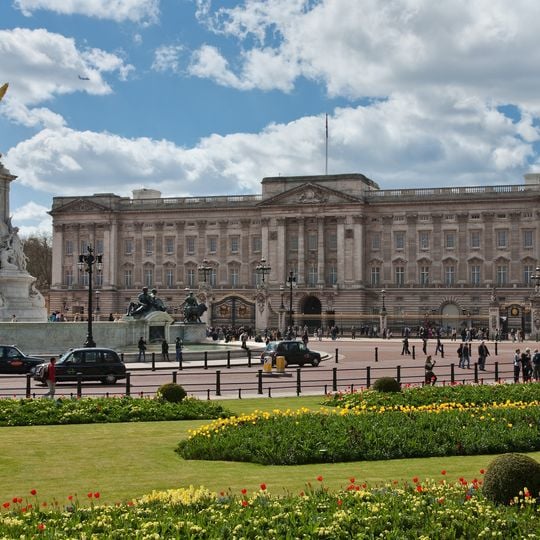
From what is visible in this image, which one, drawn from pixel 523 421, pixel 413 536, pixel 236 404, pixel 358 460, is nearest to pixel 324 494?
pixel 413 536

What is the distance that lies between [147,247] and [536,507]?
10851 centimetres

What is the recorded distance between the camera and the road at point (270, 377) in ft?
96.9

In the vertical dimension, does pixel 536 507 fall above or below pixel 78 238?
below

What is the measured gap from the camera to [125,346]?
5206cm

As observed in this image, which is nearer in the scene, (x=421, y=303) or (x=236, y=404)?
(x=236, y=404)

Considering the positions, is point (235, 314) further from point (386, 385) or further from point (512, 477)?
point (512, 477)

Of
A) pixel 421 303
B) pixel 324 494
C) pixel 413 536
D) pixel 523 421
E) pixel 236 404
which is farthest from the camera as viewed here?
pixel 421 303

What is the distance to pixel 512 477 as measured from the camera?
36.8ft

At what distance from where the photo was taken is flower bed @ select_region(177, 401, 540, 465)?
16.7 meters

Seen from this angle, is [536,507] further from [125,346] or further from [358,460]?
[125,346]

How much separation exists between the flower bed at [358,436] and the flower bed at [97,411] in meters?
3.50

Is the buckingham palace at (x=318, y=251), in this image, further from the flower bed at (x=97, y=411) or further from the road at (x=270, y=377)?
the flower bed at (x=97, y=411)

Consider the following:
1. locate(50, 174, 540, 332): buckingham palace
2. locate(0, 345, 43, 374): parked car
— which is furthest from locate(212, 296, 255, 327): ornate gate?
locate(0, 345, 43, 374): parked car

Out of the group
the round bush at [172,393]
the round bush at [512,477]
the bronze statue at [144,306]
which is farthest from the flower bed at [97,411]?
the bronze statue at [144,306]
